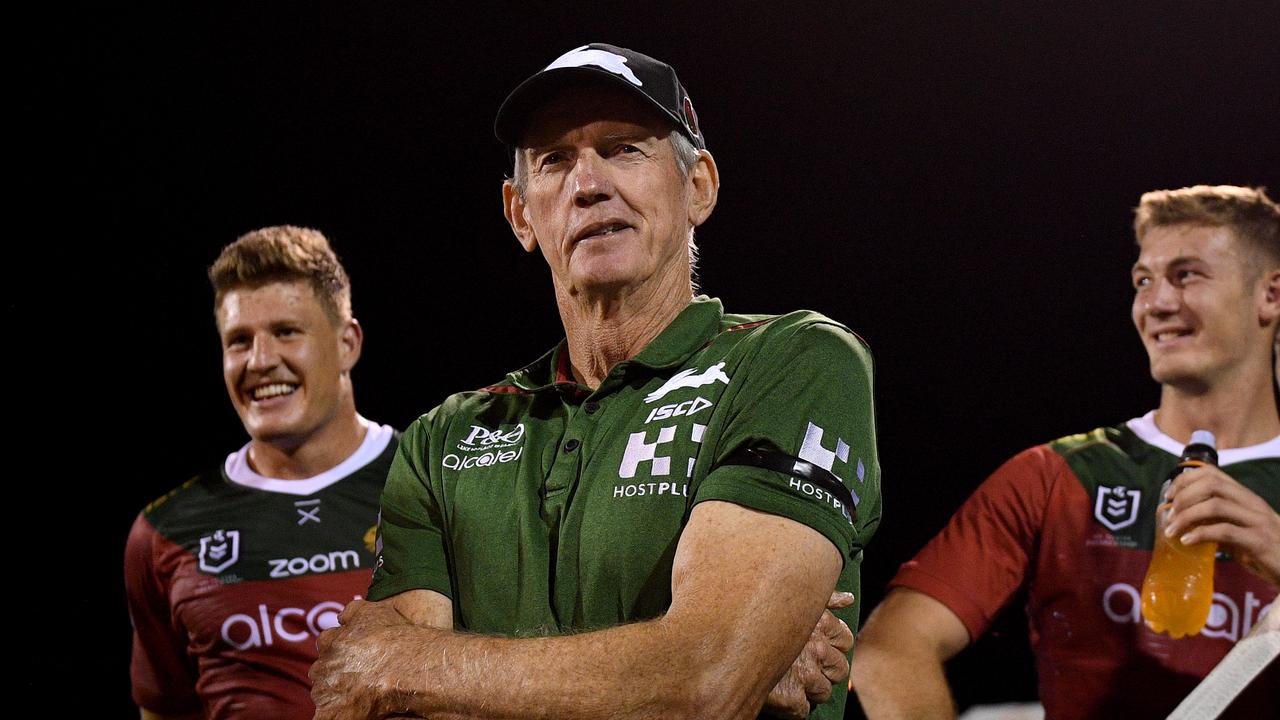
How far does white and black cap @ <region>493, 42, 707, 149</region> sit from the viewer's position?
1656mm

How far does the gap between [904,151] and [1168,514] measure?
1302mm

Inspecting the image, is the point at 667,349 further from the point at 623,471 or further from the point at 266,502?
the point at 266,502

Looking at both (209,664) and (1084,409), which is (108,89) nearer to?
(209,664)

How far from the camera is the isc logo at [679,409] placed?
1493mm

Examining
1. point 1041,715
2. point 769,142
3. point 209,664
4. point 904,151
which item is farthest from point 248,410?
point 1041,715

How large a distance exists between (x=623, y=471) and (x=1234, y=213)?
2.11 m

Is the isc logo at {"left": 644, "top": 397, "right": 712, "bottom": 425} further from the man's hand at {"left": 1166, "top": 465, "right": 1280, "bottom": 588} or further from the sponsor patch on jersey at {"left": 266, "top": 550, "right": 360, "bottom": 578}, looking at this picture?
the sponsor patch on jersey at {"left": 266, "top": 550, "right": 360, "bottom": 578}

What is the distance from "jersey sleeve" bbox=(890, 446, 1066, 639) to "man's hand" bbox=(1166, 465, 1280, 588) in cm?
49

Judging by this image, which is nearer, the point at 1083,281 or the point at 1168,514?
the point at 1168,514

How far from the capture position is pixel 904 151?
3430 millimetres

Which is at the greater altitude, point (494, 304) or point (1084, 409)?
point (494, 304)

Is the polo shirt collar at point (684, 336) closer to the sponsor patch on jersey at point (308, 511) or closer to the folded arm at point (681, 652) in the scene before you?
the folded arm at point (681, 652)

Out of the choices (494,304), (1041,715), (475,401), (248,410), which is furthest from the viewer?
(494,304)

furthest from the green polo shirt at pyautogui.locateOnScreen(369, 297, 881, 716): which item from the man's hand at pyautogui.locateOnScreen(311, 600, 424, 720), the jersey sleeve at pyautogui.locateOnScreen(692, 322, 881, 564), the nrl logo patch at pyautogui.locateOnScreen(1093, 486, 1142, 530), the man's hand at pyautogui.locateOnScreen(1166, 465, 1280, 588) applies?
the nrl logo patch at pyautogui.locateOnScreen(1093, 486, 1142, 530)
